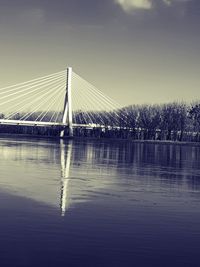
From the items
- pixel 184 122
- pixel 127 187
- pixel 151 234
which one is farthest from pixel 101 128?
pixel 151 234

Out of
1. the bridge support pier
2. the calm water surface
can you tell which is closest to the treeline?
the bridge support pier

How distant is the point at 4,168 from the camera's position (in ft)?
99.0

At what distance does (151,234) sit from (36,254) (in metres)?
3.57

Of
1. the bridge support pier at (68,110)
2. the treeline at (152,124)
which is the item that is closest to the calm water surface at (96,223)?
the bridge support pier at (68,110)

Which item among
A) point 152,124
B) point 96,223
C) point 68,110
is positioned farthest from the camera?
point 152,124

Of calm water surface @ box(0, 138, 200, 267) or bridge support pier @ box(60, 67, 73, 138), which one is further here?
bridge support pier @ box(60, 67, 73, 138)

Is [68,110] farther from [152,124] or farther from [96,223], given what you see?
[96,223]

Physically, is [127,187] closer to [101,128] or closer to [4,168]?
[4,168]

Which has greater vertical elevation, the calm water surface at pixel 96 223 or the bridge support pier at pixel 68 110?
the bridge support pier at pixel 68 110

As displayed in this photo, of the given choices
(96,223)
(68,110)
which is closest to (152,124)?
(68,110)

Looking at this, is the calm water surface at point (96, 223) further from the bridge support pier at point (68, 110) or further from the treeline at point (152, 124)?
the treeline at point (152, 124)

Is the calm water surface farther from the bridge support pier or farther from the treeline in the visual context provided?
the treeline

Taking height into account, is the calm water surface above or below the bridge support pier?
below

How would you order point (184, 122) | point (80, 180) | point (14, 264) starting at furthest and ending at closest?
point (184, 122), point (80, 180), point (14, 264)
